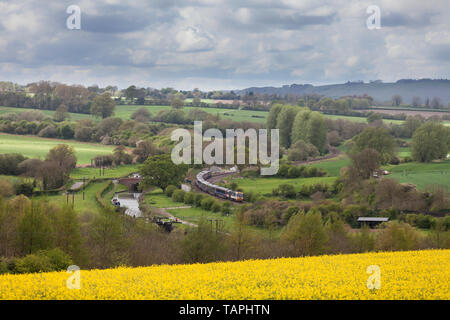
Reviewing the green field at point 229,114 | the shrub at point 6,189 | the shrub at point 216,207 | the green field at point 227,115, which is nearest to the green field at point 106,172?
the shrub at point 6,189

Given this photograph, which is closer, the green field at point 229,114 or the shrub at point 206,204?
the shrub at point 206,204

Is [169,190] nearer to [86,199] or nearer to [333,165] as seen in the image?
[86,199]

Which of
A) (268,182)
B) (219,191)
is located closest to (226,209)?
(219,191)

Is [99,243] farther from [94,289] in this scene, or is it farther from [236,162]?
[236,162]
